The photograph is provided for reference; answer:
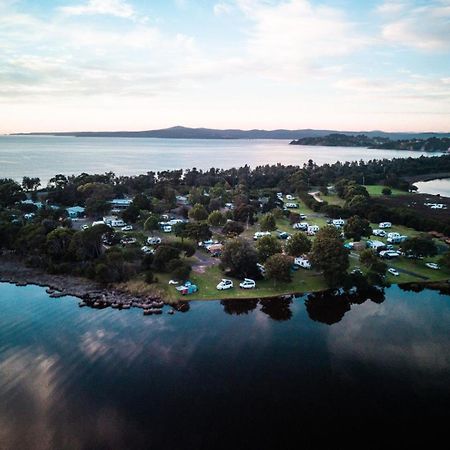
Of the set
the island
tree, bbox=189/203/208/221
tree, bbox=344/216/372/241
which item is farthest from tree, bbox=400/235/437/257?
tree, bbox=189/203/208/221

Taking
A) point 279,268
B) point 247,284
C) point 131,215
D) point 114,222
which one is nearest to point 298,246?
point 279,268

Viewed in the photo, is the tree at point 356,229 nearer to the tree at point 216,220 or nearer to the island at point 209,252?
the island at point 209,252

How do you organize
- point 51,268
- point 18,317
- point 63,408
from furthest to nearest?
point 51,268, point 18,317, point 63,408

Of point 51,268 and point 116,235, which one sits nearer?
point 51,268

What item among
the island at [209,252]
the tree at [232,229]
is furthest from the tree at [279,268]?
the tree at [232,229]

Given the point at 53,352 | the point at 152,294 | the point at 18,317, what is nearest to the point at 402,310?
the point at 152,294

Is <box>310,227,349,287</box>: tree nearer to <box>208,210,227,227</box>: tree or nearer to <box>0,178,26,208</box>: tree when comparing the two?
<box>208,210,227,227</box>: tree

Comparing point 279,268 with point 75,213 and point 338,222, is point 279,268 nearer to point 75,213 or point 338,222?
point 338,222

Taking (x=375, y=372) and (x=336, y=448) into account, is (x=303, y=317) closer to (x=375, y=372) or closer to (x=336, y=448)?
(x=375, y=372)
